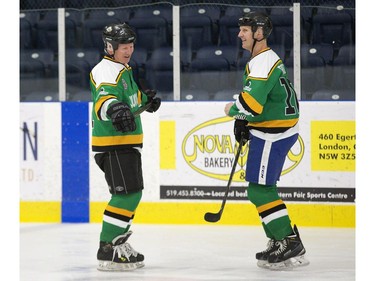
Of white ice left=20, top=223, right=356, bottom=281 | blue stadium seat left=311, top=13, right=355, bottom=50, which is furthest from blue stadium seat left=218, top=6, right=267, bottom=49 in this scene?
white ice left=20, top=223, right=356, bottom=281

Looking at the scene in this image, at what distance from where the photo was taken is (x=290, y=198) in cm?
632

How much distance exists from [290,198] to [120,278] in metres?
2.18

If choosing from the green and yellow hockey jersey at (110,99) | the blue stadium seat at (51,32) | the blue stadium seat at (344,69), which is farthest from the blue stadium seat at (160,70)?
the green and yellow hockey jersey at (110,99)

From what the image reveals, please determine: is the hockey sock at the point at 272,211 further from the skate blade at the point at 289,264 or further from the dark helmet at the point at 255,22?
the dark helmet at the point at 255,22

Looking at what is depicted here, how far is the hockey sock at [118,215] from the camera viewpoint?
Result: 15.1 feet

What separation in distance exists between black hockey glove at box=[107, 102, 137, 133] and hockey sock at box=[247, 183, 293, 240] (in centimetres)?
74

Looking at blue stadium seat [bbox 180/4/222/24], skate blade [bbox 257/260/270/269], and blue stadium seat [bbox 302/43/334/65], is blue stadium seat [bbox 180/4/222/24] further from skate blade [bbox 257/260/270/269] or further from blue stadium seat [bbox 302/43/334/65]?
skate blade [bbox 257/260/270/269]

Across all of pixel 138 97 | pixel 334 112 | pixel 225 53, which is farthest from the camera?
pixel 225 53

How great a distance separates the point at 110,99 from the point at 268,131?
83 centimetres

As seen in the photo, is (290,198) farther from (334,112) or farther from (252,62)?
(252,62)

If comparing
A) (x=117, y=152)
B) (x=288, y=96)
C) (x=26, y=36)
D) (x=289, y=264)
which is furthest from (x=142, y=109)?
(x=26, y=36)

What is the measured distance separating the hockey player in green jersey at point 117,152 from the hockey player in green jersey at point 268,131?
0.52 m

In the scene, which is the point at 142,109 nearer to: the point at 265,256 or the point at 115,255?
the point at 115,255
